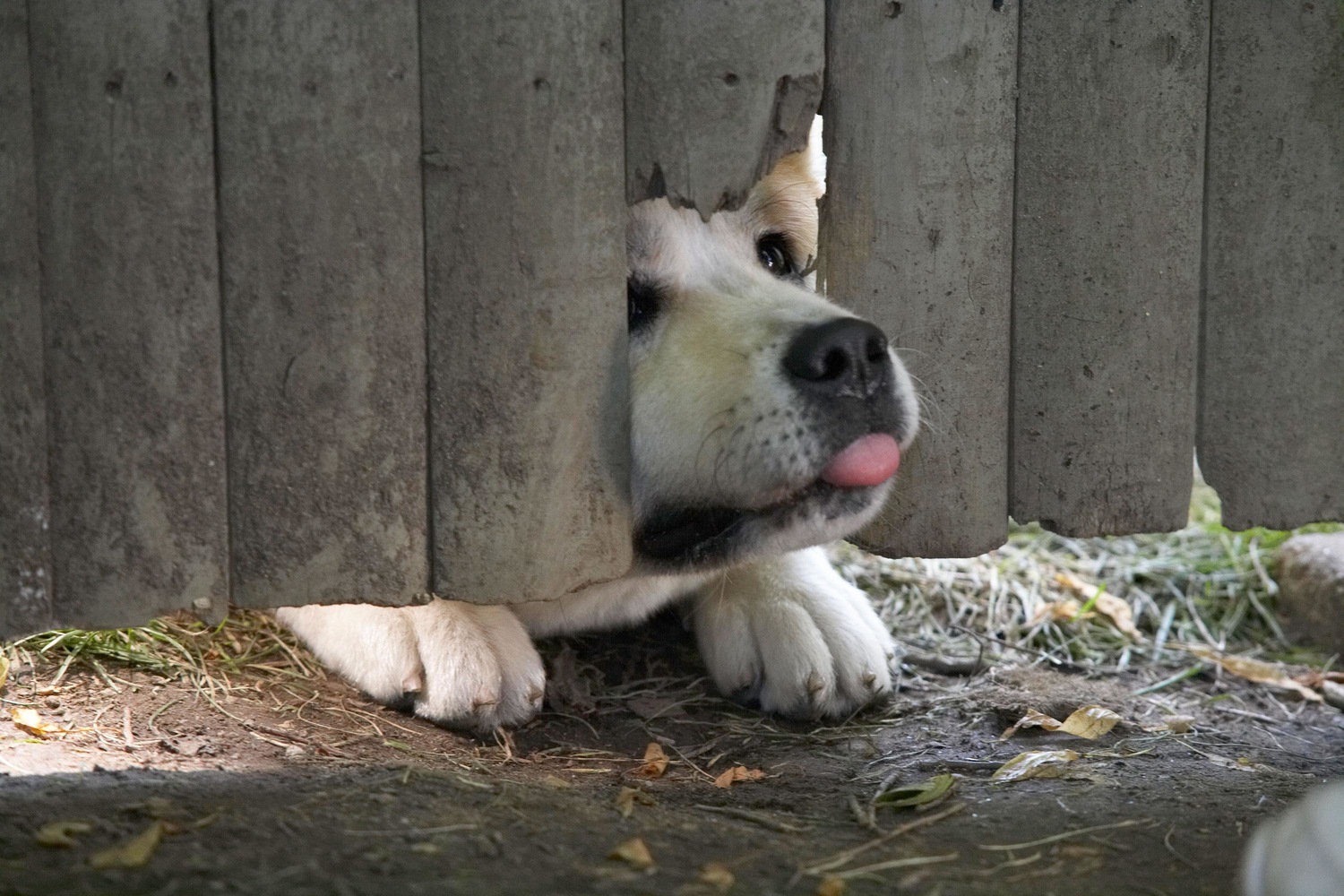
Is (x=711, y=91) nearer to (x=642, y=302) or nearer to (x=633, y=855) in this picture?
(x=642, y=302)

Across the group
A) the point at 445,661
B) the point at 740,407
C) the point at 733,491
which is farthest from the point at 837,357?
the point at 445,661

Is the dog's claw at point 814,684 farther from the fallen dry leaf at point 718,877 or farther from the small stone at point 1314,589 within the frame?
the small stone at point 1314,589

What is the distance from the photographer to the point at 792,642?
3.34m

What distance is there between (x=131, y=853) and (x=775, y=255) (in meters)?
1.96

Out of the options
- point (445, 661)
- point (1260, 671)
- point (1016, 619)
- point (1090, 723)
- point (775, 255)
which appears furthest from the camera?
point (1016, 619)

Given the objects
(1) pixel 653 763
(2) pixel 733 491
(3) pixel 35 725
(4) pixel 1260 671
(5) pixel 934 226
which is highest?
(5) pixel 934 226

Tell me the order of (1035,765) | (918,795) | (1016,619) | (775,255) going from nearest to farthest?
1. (918,795)
2. (1035,765)
3. (775,255)
4. (1016,619)

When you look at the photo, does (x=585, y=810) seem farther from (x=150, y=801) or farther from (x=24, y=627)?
(x=24, y=627)

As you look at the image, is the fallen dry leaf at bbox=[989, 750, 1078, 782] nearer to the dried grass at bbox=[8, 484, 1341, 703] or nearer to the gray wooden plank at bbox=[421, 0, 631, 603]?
the dried grass at bbox=[8, 484, 1341, 703]

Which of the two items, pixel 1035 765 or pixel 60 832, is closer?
pixel 60 832

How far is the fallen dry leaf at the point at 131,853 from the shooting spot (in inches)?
78.7

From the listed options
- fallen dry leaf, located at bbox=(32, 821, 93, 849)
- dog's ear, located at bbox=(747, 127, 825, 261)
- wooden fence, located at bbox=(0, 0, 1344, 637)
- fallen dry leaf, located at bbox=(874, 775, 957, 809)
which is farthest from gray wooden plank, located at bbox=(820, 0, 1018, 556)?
fallen dry leaf, located at bbox=(32, 821, 93, 849)

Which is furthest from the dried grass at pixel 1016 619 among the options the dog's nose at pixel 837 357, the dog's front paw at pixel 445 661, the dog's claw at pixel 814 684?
the dog's nose at pixel 837 357

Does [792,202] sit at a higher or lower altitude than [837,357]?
higher
